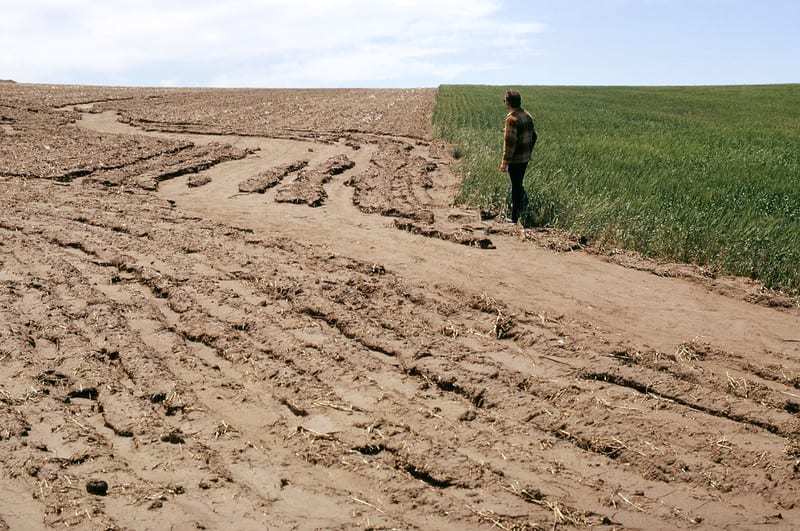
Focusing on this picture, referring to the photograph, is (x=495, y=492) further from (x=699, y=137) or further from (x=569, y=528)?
(x=699, y=137)

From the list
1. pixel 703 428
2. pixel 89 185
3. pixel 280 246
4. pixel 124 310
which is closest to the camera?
pixel 703 428

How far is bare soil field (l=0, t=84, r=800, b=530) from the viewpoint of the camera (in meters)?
4.09

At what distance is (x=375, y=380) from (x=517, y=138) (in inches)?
244

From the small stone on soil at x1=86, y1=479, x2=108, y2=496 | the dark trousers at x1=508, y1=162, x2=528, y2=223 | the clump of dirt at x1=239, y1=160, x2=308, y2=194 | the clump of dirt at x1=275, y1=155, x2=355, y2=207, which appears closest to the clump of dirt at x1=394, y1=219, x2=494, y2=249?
the dark trousers at x1=508, y1=162, x2=528, y2=223

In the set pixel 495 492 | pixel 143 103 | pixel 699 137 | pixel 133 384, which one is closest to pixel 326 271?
pixel 133 384

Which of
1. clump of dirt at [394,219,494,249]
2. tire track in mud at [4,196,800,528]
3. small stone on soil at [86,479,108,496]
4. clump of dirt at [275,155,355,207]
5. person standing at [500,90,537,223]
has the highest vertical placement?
person standing at [500,90,537,223]

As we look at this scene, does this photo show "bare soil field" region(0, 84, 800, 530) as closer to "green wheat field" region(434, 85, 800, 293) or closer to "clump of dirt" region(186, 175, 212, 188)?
"green wheat field" region(434, 85, 800, 293)

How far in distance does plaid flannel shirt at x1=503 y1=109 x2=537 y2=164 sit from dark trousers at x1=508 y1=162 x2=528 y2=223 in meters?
0.11

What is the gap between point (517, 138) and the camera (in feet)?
35.2

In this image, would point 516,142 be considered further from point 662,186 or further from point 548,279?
point 662,186

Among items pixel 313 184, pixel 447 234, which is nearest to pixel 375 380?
pixel 447 234

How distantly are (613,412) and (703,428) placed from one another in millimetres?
563

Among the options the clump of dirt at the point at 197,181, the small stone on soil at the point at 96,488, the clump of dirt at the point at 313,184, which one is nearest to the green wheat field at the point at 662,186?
the clump of dirt at the point at 313,184

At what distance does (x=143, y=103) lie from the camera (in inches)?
1246
